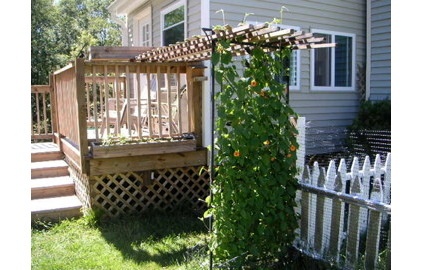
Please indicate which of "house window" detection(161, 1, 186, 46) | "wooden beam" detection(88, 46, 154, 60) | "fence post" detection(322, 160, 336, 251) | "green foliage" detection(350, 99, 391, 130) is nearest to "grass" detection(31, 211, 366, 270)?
"fence post" detection(322, 160, 336, 251)

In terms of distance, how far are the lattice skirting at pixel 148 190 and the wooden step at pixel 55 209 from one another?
12.6 inches

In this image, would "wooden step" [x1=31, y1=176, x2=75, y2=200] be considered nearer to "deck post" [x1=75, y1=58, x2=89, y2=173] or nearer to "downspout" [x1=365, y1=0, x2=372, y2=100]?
"deck post" [x1=75, y1=58, x2=89, y2=173]

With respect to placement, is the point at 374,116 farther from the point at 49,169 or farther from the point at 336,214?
the point at 49,169

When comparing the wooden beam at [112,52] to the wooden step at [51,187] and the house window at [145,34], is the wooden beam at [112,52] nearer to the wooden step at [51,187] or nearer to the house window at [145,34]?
the wooden step at [51,187]

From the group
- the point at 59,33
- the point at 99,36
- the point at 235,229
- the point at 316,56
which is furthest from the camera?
the point at 99,36

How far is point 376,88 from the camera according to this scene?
26.6 feet

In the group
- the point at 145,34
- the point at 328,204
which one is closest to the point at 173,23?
the point at 145,34

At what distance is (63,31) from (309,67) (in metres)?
17.9

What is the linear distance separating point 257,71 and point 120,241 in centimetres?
231

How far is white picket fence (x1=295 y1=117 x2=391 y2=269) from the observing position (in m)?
3.10

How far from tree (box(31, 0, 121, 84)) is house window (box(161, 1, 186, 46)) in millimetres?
4876

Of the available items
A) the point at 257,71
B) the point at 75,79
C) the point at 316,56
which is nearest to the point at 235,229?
the point at 257,71

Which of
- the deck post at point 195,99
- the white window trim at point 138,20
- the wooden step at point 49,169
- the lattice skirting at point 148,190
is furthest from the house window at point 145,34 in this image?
the lattice skirting at point 148,190
